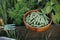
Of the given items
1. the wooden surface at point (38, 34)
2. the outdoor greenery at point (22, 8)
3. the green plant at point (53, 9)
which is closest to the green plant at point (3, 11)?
the outdoor greenery at point (22, 8)

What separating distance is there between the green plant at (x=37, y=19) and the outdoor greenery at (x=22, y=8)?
0.19ft

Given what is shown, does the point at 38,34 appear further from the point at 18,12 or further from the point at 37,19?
the point at 18,12

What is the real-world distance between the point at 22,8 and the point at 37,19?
0.21m

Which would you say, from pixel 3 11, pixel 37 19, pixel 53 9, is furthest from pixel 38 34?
pixel 3 11

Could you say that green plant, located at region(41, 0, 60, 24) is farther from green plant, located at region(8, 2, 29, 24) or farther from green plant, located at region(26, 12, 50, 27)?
green plant, located at region(8, 2, 29, 24)

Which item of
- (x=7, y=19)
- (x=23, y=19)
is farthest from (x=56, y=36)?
(x=7, y=19)

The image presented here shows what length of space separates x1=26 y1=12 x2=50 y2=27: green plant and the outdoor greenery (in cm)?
6

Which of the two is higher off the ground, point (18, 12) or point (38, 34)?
point (18, 12)

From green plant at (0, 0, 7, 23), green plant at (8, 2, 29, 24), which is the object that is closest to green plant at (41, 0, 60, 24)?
green plant at (8, 2, 29, 24)

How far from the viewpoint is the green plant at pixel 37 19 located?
2.07 meters

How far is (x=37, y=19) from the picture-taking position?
2082mm

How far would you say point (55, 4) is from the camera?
218cm

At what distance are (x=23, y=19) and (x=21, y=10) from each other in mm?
108

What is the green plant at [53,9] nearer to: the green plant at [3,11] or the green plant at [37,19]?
the green plant at [37,19]
